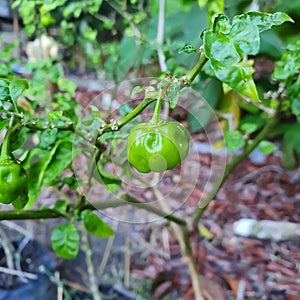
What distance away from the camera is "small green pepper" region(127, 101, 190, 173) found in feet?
Result: 1.54

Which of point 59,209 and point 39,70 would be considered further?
point 39,70

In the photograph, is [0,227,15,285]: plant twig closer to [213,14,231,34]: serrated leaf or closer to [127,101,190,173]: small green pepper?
[127,101,190,173]: small green pepper

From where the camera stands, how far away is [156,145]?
47 cm

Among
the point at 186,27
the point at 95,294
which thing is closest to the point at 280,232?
the point at 95,294

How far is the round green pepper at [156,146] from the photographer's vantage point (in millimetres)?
469

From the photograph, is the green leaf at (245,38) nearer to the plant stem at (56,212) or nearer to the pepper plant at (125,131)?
the pepper plant at (125,131)

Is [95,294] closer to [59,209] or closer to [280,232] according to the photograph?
[59,209]

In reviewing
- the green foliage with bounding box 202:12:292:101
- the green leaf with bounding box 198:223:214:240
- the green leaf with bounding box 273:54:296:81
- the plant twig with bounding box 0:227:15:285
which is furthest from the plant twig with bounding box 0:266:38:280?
the green foliage with bounding box 202:12:292:101

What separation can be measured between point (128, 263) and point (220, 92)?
2.07ft

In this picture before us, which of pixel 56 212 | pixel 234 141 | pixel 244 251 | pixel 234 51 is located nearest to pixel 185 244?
pixel 234 141

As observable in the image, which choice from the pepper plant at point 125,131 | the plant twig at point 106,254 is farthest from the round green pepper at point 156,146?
the plant twig at point 106,254

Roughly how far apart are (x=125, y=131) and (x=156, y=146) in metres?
0.21

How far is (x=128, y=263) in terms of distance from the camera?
60.6 inches

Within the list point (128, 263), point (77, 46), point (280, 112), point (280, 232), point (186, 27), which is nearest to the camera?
point (280, 112)
